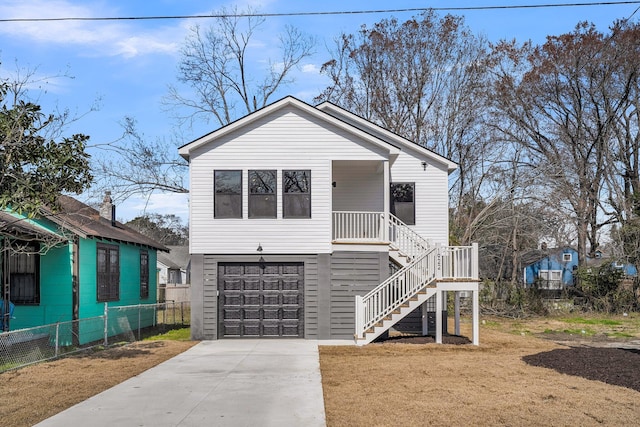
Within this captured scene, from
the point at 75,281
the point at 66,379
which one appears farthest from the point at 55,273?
the point at 66,379

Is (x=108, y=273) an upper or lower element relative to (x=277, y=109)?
lower

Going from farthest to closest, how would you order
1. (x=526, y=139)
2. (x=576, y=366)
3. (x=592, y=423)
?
(x=526, y=139)
(x=576, y=366)
(x=592, y=423)

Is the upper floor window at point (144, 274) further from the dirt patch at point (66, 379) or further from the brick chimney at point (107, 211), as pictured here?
the dirt patch at point (66, 379)

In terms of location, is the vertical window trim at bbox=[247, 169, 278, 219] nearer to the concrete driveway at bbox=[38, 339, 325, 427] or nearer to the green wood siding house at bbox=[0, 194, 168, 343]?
the green wood siding house at bbox=[0, 194, 168, 343]

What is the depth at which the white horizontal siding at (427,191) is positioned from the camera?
2095cm

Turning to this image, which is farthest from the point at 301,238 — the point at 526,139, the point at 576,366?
the point at 526,139

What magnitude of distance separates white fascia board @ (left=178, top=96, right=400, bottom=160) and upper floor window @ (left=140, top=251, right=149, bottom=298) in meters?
7.45

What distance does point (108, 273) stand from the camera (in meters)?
20.6

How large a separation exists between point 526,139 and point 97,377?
1225 inches

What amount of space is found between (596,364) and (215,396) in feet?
23.9

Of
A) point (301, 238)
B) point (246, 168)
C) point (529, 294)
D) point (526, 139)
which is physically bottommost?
point (529, 294)

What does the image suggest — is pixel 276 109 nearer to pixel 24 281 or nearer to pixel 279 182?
pixel 279 182

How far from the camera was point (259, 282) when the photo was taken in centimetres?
1889

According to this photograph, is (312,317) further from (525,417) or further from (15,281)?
(525,417)
